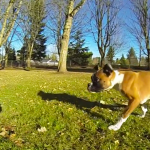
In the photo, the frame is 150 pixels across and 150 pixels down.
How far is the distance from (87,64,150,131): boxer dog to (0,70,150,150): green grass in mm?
447

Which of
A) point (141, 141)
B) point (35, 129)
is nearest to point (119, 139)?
point (141, 141)

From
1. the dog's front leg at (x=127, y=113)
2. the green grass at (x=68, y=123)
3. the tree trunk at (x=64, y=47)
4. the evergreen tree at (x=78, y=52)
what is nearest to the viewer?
the green grass at (x=68, y=123)

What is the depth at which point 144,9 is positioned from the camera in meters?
35.9

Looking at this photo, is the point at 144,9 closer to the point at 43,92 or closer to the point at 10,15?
the point at 10,15

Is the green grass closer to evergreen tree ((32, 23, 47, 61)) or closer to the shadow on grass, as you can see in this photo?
the shadow on grass

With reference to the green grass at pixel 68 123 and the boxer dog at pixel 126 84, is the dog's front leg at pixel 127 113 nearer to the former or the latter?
the boxer dog at pixel 126 84

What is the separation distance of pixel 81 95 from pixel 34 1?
1636cm

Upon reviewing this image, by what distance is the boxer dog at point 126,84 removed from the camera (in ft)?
15.6

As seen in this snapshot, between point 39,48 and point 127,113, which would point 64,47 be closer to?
point 127,113

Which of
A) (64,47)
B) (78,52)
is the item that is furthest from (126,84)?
(78,52)

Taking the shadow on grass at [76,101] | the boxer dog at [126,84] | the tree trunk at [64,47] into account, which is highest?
the tree trunk at [64,47]

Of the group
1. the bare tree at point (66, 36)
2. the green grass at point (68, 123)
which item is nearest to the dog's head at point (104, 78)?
the green grass at point (68, 123)

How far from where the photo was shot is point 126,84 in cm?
493

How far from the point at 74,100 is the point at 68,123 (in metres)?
2.06
